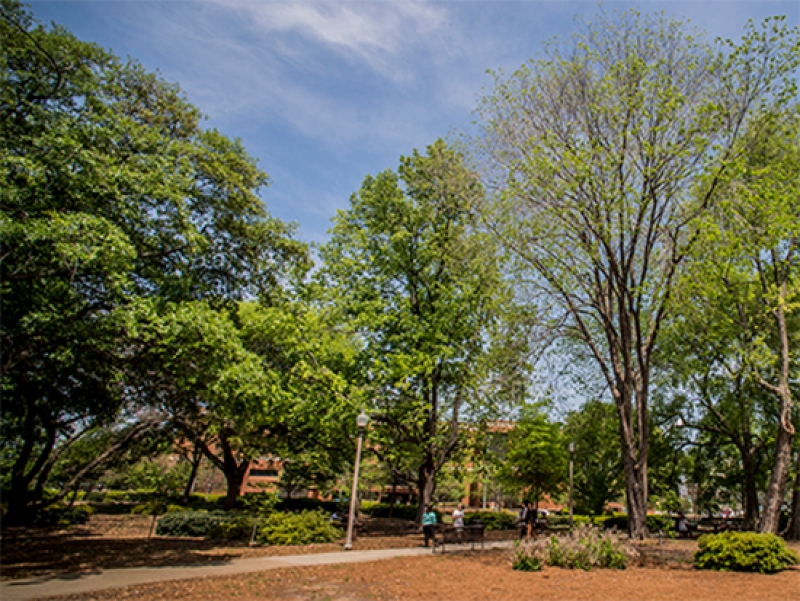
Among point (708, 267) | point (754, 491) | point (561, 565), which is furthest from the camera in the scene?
point (754, 491)

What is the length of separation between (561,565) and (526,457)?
2015cm

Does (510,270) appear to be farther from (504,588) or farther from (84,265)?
(84,265)

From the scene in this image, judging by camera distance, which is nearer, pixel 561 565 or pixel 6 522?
pixel 561 565

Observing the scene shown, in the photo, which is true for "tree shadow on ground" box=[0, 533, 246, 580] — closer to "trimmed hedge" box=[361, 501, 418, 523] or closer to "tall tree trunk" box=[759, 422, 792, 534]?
"tall tree trunk" box=[759, 422, 792, 534]

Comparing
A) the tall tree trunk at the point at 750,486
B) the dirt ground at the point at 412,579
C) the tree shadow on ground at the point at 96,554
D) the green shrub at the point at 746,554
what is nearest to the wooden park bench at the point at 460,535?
the dirt ground at the point at 412,579

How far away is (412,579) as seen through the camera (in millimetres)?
9969

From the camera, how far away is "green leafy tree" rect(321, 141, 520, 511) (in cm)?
1867

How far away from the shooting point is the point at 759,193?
13.0 metres

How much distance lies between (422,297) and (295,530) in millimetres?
9854

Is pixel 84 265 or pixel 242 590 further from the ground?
pixel 84 265

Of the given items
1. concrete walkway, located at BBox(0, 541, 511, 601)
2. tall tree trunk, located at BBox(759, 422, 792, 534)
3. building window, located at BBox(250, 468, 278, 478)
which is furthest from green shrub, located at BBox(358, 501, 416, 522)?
building window, located at BBox(250, 468, 278, 478)

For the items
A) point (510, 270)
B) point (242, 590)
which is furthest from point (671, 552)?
point (242, 590)

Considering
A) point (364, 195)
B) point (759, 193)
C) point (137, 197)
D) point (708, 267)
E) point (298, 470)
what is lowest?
point (298, 470)

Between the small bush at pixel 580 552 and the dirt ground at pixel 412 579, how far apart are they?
1.23 feet
